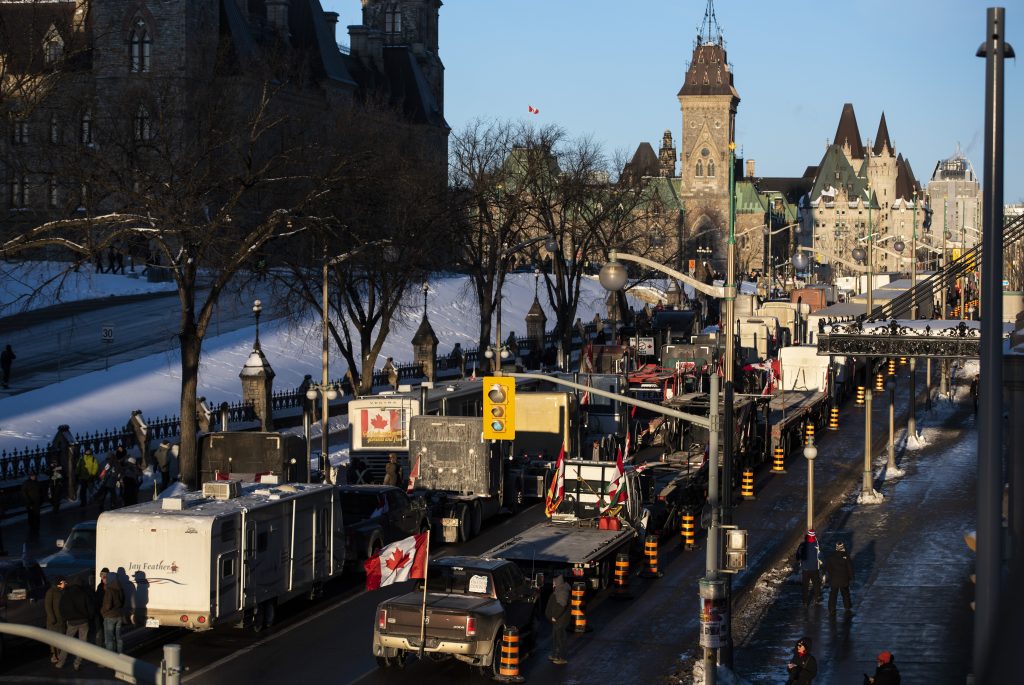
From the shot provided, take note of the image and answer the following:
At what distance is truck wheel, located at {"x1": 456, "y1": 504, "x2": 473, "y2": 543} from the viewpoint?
31266 mm

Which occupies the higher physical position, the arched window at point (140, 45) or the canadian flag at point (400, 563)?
the arched window at point (140, 45)

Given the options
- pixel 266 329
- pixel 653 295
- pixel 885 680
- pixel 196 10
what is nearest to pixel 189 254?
pixel 885 680

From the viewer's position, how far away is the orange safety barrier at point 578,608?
76.3 ft

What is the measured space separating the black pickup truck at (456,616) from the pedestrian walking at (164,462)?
18.7 meters

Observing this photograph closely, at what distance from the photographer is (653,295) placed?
129 metres

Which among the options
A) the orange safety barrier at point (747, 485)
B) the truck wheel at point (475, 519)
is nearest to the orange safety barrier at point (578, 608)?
the truck wheel at point (475, 519)

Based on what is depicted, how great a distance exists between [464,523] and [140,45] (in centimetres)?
6808

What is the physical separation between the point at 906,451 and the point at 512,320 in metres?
53.3

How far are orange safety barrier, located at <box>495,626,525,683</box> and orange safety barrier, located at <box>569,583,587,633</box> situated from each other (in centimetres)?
319

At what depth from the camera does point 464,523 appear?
3147 cm

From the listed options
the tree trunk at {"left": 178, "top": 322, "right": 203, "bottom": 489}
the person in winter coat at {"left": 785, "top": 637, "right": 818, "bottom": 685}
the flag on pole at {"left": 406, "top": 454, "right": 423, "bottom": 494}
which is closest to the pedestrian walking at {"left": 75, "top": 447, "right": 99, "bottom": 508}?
the tree trunk at {"left": 178, "top": 322, "right": 203, "bottom": 489}

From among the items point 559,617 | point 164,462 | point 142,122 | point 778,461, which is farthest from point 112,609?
point 778,461

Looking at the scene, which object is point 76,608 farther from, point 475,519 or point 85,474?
point 85,474

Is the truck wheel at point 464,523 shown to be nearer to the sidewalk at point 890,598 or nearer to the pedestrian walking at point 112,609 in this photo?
the sidewalk at point 890,598
